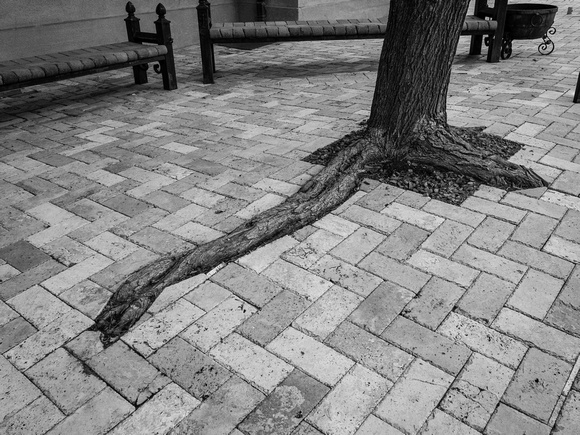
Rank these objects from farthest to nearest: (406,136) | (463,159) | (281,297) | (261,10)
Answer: (261,10), (406,136), (463,159), (281,297)

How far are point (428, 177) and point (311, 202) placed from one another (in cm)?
98

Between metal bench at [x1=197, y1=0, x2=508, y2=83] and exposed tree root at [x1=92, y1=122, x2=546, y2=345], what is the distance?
2689 millimetres

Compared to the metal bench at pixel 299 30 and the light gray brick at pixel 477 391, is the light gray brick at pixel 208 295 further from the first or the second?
the metal bench at pixel 299 30

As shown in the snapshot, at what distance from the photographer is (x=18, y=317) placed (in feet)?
8.38

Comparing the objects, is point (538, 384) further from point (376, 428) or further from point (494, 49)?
point (494, 49)

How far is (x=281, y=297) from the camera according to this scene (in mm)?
2643

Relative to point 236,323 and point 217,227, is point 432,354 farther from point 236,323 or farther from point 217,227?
point 217,227

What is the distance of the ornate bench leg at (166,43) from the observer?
602 cm

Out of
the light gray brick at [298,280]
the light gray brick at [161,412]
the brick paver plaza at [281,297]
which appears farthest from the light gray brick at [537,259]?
the light gray brick at [161,412]

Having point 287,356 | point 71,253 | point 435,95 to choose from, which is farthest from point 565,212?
point 71,253

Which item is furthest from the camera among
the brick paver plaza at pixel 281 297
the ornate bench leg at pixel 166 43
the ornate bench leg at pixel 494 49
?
the ornate bench leg at pixel 494 49

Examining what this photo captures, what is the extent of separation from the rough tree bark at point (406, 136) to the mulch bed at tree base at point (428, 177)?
5 cm

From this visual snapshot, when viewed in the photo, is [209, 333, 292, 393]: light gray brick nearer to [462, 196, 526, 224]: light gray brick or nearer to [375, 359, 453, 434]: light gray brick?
[375, 359, 453, 434]: light gray brick

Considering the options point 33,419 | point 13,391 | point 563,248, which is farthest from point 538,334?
point 13,391
